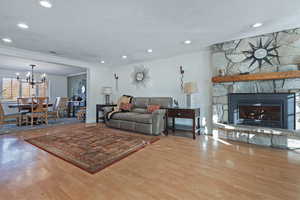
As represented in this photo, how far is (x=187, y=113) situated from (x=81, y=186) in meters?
2.59

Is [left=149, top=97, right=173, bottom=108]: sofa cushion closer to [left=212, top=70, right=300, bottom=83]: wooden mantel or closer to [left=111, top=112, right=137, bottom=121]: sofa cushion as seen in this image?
[left=111, top=112, right=137, bottom=121]: sofa cushion

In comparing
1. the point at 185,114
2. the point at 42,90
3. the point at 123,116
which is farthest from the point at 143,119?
the point at 42,90

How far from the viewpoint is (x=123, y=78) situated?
561 cm

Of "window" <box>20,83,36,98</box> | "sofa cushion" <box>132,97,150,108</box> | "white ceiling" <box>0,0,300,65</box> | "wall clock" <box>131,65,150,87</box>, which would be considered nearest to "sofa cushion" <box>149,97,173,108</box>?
"sofa cushion" <box>132,97,150,108</box>

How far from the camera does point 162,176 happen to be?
66.6 inches

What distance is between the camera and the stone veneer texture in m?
2.60

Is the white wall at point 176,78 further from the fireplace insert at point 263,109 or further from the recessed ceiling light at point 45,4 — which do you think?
the recessed ceiling light at point 45,4

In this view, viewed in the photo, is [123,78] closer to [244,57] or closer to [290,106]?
[244,57]

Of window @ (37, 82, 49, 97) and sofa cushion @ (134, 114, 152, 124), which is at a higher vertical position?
window @ (37, 82, 49, 97)

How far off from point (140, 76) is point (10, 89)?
6506mm

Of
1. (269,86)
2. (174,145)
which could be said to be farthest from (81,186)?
(269,86)

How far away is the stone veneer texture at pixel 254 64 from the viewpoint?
2.60m

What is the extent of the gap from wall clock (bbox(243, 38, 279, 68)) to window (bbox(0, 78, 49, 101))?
9.26 metres

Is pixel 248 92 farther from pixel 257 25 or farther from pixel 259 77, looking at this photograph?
pixel 257 25
